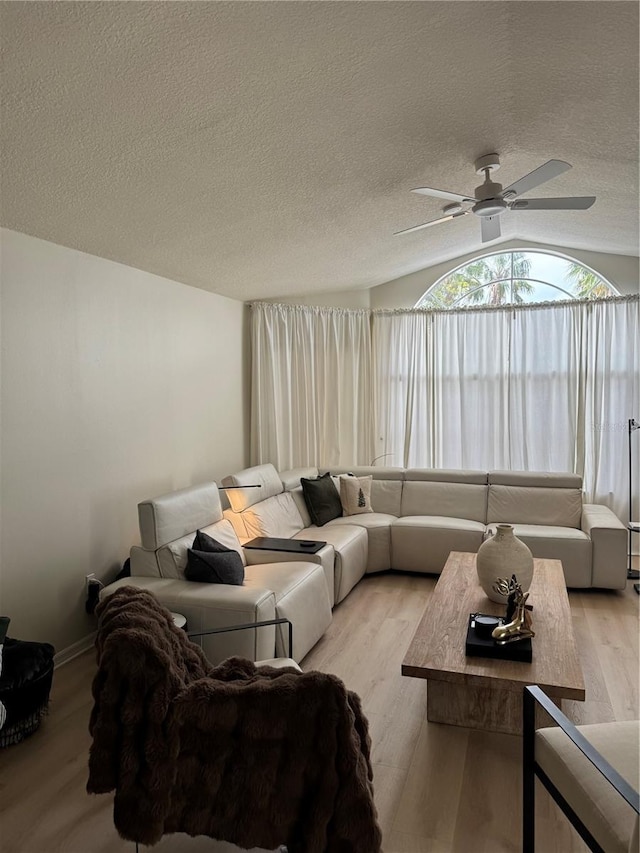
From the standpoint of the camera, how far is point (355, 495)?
5148 mm

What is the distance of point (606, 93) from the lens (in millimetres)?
2357

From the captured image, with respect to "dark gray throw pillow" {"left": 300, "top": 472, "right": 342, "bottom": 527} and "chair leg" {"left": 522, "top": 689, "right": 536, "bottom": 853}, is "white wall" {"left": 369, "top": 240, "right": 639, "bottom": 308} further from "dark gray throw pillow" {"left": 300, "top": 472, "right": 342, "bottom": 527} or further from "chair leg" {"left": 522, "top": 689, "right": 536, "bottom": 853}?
"chair leg" {"left": 522, "top": 689, "right": 536, "bottom": 853}

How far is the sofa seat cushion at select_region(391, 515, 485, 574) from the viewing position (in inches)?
183

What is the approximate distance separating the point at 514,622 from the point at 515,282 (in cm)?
408

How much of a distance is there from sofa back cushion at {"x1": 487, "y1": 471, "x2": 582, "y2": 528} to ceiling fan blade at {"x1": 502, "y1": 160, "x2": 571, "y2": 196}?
9.21 ft

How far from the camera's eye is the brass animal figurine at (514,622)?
255 cm

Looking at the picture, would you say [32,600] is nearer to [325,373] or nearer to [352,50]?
[352,50]

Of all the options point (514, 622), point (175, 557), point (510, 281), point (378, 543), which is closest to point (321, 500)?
point (378, 543)

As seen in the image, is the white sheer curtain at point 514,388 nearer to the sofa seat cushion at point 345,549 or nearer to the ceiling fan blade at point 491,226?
the sofa seat cushion at point 345,549

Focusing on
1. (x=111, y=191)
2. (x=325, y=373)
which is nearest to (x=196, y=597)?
(x=111, y=191)

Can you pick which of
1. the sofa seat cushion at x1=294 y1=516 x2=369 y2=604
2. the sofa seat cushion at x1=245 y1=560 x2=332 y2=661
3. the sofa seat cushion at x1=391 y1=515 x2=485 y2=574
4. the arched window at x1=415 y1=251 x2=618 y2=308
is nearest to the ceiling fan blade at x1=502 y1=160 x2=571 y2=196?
the sofa seat cushion at x1=245 y1=560 x2=332 y2=661

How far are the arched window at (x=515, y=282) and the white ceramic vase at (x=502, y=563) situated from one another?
3.22 metres

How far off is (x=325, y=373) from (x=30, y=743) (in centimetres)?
424

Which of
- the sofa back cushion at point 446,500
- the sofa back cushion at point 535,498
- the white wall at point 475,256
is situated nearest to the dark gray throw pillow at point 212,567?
the sofa back cushion at point 446,500
